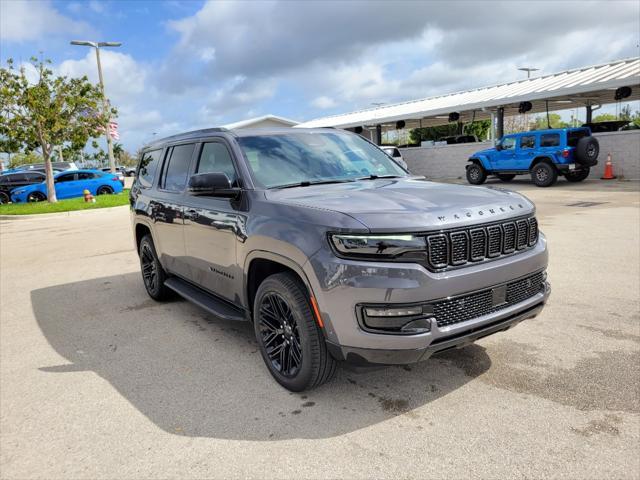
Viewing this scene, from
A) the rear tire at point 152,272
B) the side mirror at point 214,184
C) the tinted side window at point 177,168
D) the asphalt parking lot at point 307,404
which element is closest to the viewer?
the asphalt parking lot at point 307,404

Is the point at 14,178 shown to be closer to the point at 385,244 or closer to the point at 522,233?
the point at 385,244

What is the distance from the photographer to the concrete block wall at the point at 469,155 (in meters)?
19.1

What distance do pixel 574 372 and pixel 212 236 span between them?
2929mm

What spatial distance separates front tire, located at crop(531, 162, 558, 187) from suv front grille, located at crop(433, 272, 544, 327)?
52.2 feet

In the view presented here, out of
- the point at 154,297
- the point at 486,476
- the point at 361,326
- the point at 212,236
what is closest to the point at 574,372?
the point at 486,476

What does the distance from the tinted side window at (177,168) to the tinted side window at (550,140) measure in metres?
15.7

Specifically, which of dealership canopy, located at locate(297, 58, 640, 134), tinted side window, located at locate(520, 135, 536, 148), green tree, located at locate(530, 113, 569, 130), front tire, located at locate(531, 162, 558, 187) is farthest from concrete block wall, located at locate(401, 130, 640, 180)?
green tree, located at locate(530, 113, 569, 130)

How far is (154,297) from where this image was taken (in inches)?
234

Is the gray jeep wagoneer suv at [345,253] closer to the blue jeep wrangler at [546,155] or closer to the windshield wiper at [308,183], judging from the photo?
the windshield wiper at [308,183]

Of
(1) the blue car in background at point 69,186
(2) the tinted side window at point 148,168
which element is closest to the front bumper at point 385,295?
(2) the tinted side window at point 148,168

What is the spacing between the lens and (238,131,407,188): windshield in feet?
Answer: 12.9

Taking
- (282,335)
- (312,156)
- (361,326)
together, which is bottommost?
(282,335)

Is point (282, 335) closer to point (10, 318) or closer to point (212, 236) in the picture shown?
point (212, 236)

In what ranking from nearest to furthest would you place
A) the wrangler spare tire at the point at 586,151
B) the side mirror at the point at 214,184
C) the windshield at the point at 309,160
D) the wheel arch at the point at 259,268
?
the wheel arch at the point at 259,268
the side mirror at the point at 214,184
the windshield at the point at 309,160
the wrangler spare tire at the point at 586,151
